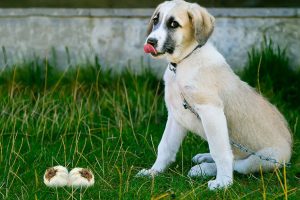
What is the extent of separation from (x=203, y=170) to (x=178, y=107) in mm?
577

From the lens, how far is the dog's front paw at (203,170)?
5.59m

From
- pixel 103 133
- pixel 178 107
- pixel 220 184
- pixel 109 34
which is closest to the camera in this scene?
pixel 220 184

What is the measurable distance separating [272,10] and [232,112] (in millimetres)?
2946

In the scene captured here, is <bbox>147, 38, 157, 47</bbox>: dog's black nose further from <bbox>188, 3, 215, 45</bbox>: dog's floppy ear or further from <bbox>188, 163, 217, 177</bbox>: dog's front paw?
<bbox>188, 163, 217, 177</bbox>: dog's front paw

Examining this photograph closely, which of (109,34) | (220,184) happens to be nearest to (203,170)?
(220,184)

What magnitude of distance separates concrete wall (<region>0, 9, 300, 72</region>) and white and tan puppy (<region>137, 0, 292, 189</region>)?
2596mm

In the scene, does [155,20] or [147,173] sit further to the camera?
[147,173]

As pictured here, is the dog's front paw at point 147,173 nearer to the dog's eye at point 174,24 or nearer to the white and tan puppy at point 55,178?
the white and tan puppy at point 55,178

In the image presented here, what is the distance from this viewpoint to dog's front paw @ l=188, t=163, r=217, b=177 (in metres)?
5.59

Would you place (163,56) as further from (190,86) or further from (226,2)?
(226,2)

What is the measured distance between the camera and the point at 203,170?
5625 millimetres

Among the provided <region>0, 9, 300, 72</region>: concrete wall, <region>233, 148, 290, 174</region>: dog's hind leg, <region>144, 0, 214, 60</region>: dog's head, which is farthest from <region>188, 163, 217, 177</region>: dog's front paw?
<region>0, 9, 300, 72</region>: concrete wall

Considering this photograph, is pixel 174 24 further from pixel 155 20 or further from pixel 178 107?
pixel 178 107

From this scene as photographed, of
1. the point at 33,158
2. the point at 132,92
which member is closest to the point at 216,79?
the point at 33,158
